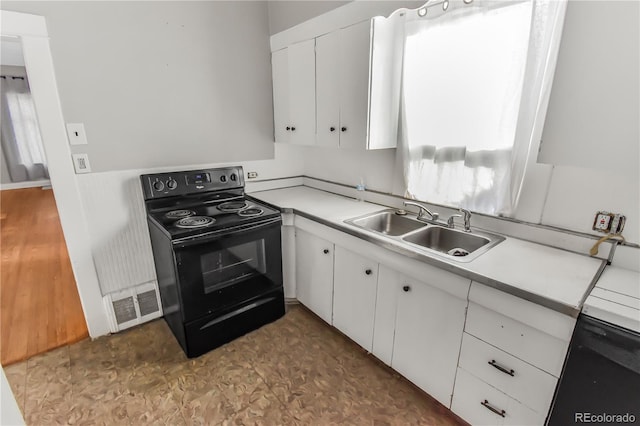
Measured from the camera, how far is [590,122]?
4.45 feet

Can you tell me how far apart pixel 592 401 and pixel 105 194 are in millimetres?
2633

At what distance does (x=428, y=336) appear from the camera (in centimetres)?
155

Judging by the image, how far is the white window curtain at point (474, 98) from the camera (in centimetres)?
142

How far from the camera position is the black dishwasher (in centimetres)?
97

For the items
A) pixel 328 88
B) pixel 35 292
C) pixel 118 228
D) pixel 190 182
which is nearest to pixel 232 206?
A: pixel 190 182

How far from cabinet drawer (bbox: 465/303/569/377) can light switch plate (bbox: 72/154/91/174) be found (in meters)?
2.30

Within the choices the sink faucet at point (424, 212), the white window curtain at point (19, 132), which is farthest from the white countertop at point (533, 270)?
the white window curtain at point (19, 132)

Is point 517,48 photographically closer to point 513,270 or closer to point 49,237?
point 513,270

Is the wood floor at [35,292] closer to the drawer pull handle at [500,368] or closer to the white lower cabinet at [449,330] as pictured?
the white lower cabinet at [449,330]

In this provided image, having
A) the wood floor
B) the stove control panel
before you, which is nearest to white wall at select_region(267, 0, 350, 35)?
the stove control panel

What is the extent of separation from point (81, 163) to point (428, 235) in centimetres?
217

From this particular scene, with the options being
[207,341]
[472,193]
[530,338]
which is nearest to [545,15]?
[472,193]

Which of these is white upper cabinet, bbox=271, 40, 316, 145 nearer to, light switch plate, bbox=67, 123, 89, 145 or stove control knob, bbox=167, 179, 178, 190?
stove control knob, bbox=167, 179, 178, 190

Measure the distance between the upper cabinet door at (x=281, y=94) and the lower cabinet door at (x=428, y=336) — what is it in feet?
5.26
